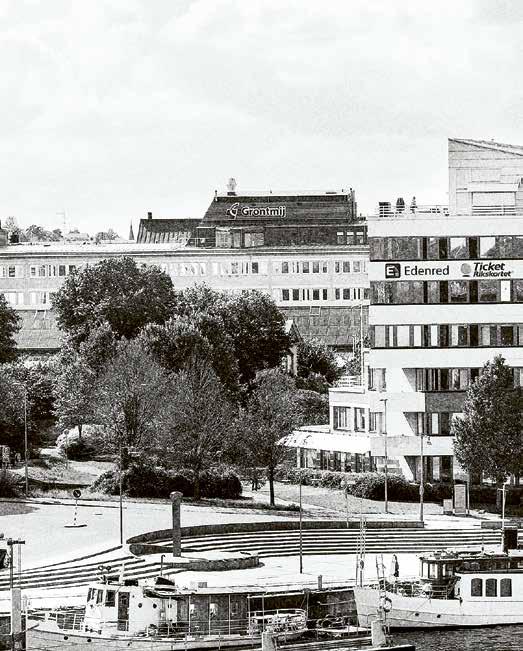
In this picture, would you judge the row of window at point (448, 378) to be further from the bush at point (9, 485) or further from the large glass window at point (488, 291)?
the bush at point (9, 485)

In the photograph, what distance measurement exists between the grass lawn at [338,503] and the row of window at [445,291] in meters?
14.0

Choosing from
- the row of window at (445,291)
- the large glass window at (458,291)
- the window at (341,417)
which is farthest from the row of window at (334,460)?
the large glass window at (458,291)

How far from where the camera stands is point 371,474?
455 feet

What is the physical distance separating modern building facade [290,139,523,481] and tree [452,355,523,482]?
28.1ft

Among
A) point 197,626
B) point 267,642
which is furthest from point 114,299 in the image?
point 267,642

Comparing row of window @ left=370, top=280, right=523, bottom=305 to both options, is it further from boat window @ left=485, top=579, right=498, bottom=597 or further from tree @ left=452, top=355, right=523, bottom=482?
boat window @ left=485, top=579, right=498, bottom=597

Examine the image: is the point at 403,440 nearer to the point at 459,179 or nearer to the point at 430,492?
the point at 430,492

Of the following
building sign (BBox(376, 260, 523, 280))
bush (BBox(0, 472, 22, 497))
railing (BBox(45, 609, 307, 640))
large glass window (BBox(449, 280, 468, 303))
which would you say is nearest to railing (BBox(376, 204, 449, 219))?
building sign (BBox(376, 260, 523, 280))

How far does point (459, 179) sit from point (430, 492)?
98.3 feet

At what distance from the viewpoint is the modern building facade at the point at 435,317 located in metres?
144

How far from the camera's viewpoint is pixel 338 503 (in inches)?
5251

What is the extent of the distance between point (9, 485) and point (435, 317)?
105 feet

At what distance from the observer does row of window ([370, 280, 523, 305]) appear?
472 ft

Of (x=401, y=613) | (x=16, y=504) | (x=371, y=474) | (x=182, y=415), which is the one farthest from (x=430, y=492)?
(x=401, y=613)
